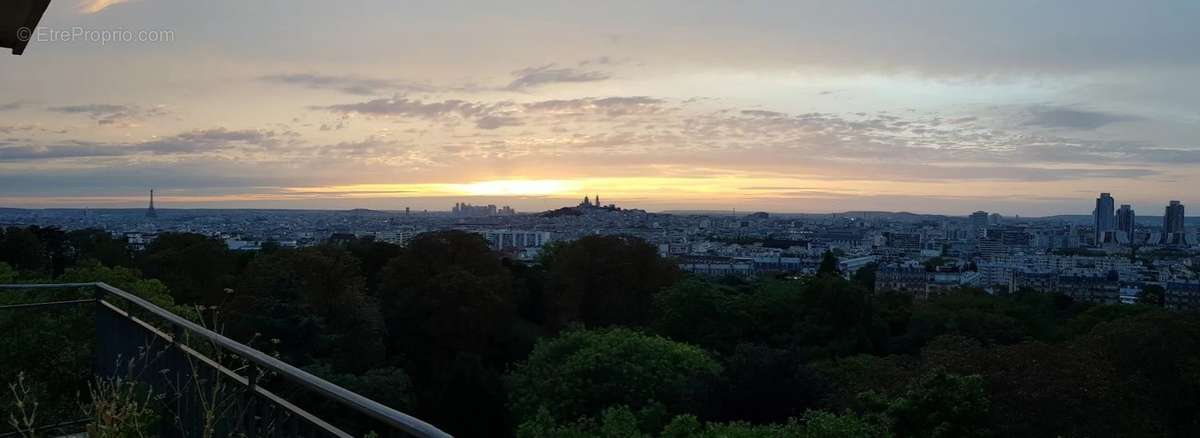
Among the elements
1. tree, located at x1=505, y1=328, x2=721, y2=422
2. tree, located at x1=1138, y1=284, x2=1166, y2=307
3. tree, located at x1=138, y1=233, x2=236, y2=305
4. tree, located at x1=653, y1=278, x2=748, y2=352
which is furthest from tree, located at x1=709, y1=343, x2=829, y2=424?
tree, located at x1=1138, y1=284, x2=1166, y2=307

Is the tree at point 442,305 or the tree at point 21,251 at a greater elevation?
the tree at point 21,251

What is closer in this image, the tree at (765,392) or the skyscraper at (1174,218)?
the tree at (765,392)

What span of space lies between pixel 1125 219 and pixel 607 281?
101 m

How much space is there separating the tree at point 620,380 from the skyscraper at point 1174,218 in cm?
10661

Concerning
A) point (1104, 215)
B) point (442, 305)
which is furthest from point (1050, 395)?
point (1104, 215)

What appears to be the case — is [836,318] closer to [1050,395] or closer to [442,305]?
[442,305]

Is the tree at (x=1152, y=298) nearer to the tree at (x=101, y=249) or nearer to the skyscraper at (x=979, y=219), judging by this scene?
the tree at (x=101, y=249)

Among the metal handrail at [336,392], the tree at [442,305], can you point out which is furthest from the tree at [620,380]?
the metal handrail at [336,392]

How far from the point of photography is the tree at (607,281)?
1155 inches

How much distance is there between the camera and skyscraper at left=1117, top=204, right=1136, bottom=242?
104 metres

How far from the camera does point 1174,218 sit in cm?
10169

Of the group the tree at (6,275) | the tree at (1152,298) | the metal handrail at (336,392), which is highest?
the metal handrail at (336,392)

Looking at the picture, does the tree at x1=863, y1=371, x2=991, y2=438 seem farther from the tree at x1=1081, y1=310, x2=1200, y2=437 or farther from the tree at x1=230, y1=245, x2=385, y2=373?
the tree at x1=230, y1=245, x2=385, y2=373

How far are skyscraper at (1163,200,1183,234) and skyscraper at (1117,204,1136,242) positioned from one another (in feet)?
12.3
